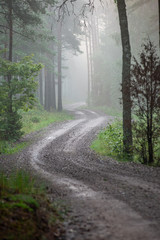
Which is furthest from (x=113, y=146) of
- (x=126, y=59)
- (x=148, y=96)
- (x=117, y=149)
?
(x=126, y=59)

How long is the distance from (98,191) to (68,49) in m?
34.9

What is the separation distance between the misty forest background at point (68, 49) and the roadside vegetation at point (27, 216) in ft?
17.0

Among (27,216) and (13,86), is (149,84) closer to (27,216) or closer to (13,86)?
(27,216)

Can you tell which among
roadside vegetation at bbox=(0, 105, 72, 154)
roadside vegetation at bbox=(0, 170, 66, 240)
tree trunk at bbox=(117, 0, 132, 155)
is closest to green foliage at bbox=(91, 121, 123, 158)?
tree trunk at bbox=(117, 0, 132, 155)

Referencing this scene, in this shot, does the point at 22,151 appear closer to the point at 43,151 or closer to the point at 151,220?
the point at 43,151

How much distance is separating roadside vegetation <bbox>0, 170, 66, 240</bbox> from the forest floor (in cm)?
27

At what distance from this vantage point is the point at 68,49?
3797 centimetres

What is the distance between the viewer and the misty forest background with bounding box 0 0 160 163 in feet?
32.4

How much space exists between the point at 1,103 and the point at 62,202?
964cm

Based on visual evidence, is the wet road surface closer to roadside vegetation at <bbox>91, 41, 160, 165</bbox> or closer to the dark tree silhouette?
roadside vegetation at <bbox>91, 41, 160, 165</bbox>

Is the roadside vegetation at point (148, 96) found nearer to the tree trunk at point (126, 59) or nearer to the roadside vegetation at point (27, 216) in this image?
the tree trunk at point (126, 59)

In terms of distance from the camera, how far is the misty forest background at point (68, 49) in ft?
32.4

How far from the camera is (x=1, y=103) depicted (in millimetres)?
13430

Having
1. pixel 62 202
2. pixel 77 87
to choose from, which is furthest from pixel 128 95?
pixel 77 87
